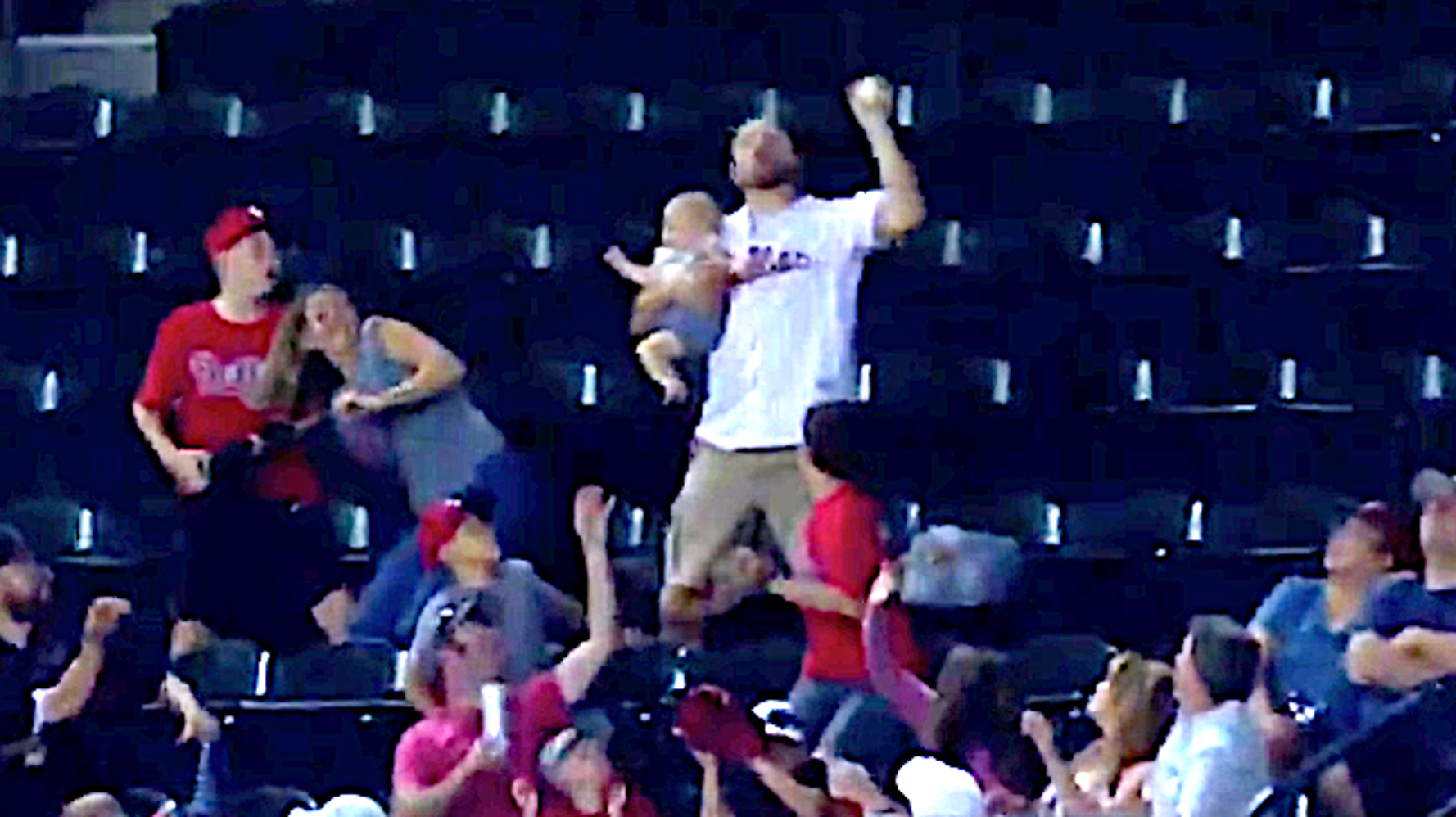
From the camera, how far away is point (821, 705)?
9.34 m

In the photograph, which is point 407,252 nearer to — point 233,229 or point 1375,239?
point 233,229

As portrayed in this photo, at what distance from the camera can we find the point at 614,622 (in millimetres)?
9453

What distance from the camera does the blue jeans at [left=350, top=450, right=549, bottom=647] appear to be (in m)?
9.95

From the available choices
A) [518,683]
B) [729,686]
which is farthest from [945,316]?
[518,683]

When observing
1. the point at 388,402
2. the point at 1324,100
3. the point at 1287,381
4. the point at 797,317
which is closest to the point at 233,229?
the point at 388,402

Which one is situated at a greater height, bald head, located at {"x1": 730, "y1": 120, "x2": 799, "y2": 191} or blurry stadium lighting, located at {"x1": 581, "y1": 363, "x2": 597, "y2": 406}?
bald head, located at {"x1": 730, "y1": 120, "x2": 799, "y2": 191}

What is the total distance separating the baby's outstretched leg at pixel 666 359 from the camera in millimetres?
10664

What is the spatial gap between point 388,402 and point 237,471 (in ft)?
1.32

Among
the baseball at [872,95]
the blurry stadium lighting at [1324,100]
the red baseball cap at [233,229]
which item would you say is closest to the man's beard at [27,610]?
the red baseball cap at [233,229]

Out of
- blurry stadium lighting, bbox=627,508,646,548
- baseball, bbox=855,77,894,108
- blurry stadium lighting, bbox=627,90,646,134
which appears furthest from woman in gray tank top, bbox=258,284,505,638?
blurry stadium lighting, bbox=627,90,646,134

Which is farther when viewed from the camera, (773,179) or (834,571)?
(773,179)

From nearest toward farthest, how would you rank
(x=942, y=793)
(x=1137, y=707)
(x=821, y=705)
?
(x=942, y=793)
(x=1137, y=707)
(x=821, y=705)

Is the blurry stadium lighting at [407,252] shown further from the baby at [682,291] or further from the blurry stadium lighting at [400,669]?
the blurry stadium lighting at [400,669]

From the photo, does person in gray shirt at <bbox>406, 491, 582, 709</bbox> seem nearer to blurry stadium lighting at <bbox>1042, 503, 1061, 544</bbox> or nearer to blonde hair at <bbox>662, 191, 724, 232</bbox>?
blonde hair at <bbox>662, 191, 724, 232</bbox>
